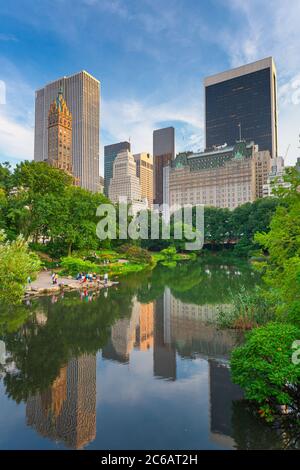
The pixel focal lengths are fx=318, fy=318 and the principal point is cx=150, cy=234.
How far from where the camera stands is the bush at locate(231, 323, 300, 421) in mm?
6656

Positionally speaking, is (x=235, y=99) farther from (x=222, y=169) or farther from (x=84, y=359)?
(x=84, y=359)

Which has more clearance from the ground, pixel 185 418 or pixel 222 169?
pixel 222 169

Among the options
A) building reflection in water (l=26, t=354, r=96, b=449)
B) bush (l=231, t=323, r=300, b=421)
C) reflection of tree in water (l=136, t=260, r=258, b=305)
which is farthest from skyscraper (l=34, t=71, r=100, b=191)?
bush (l=231, t=323, r=300, b=421)

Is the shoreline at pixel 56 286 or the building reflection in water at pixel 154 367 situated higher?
the shoreline at pixel 56 286

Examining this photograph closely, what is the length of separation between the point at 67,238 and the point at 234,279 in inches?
711

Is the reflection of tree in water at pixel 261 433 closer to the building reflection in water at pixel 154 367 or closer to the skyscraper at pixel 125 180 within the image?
the building reflection in water at pixel 154 367

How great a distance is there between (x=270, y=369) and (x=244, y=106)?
182 meters

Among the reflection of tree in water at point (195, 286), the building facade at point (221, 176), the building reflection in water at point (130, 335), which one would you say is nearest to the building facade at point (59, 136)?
the building facade at point (221, 176)

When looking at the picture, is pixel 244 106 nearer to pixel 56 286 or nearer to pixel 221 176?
pixel 221 176

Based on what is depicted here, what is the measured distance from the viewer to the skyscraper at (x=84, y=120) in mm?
170250

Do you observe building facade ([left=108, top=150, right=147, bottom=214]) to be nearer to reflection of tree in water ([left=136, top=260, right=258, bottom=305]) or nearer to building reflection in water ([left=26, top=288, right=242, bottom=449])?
reflection of tree in water ([left=136, top=260, right=258, bottom=305])

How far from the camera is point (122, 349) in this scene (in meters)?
12.6

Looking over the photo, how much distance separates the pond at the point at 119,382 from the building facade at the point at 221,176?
10680 centimetres
